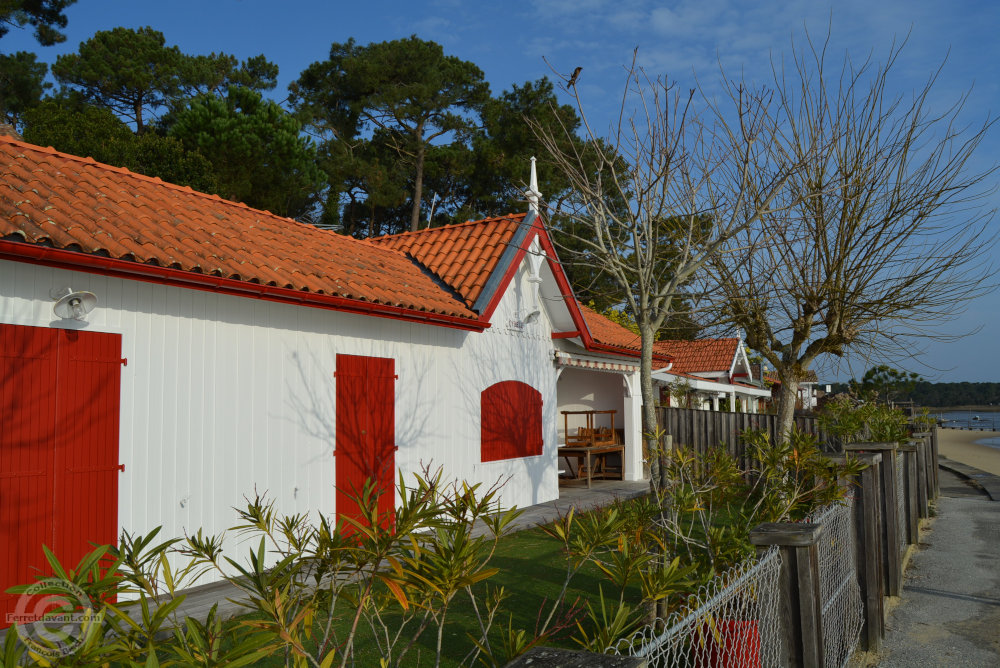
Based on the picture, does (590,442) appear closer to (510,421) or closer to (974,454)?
(510,421)

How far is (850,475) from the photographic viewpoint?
19.3 feet

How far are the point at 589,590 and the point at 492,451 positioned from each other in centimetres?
465

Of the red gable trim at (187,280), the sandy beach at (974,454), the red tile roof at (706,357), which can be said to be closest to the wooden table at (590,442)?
the red gable trim at (187,280)

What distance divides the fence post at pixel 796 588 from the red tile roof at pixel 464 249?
7.92 meters

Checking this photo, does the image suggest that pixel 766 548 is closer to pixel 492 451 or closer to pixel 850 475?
pixel 850 475

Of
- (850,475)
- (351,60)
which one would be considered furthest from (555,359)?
(351,60)

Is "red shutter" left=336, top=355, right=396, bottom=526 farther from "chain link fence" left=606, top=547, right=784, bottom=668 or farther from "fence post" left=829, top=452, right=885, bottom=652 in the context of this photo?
"chain link fence" left=606, top=547, right=784, bottom=668

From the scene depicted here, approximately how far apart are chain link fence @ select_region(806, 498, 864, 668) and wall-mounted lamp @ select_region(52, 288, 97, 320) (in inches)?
234

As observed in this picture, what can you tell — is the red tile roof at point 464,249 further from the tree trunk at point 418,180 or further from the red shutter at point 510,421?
the tree trunk at point 418,180

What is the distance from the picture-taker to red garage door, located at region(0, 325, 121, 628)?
5.85 m

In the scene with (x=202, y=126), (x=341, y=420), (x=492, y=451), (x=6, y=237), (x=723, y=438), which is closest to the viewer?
(x=6, y=237)

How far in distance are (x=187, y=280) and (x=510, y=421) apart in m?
6.62

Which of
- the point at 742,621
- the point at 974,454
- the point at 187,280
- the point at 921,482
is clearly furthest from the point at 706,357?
the point at 742,621

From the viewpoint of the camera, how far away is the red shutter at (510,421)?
38.7 feet
